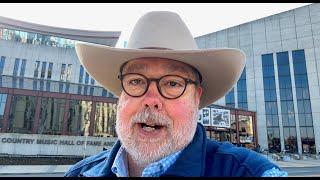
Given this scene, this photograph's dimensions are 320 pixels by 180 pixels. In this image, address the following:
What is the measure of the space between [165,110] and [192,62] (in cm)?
49

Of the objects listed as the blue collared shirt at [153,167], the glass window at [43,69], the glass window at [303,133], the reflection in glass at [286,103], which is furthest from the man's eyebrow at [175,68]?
the glass window at [43,69]

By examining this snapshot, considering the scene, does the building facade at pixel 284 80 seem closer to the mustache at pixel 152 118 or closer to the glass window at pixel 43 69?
the glass window at pixel 43 69

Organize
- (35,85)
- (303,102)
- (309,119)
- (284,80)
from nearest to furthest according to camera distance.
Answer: (35,85) → (309,119) → (303,102) → (284,80)

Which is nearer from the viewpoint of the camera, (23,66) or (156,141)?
(156,141)

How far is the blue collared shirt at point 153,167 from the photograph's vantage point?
54.8 inches

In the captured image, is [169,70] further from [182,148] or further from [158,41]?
[182,148]

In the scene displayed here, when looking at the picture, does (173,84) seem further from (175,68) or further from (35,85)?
(35,85)

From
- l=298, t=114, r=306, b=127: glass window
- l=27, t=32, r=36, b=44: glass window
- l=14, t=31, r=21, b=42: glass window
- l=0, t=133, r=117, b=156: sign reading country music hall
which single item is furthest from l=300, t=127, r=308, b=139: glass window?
l=14, t=31, r=21, b=42: glass window

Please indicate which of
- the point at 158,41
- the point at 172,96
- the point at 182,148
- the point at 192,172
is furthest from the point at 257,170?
the point at 158,41

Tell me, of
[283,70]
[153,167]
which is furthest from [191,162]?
[283,70]

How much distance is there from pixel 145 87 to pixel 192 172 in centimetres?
62

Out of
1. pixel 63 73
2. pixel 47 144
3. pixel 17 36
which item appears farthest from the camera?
pixel 63 73

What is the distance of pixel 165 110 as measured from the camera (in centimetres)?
179

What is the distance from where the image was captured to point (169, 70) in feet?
6.48
